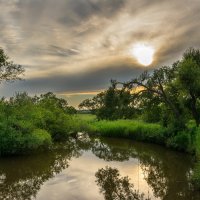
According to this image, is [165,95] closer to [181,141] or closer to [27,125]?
[181,141]

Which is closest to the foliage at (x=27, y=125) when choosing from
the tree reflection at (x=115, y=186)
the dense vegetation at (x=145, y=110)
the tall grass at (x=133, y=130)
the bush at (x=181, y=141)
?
the dense vegetation at (x=145, y=110)

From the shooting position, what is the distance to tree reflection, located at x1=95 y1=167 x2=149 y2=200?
15.8 metres

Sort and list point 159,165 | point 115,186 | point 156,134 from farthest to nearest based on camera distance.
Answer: point 156,134
point 159,165
point 115,186

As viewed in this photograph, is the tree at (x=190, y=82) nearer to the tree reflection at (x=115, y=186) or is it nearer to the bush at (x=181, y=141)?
the bush at (x=181, y=141)

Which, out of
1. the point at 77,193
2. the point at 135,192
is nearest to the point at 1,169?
the point at 77,193


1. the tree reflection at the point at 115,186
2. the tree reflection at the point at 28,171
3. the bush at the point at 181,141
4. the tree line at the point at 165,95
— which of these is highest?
the tree line at the point at 165,95

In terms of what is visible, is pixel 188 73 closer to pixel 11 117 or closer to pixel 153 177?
pixel 153 177

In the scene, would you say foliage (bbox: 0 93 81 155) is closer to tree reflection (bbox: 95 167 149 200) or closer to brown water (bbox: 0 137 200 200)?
brown water (bbox: 0 137 200 200)

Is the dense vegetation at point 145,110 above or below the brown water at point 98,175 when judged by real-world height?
above

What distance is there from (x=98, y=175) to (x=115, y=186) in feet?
10.1

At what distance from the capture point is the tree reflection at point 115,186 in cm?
1575

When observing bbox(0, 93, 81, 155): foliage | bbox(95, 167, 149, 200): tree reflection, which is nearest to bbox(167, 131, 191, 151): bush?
bbox(95, 167, 149, 200): tree reflection

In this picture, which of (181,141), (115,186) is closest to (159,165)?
(181,141)

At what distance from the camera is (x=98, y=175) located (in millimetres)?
20656
